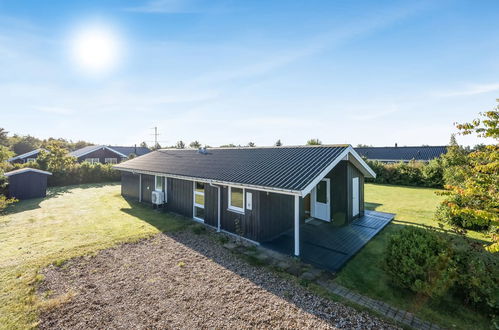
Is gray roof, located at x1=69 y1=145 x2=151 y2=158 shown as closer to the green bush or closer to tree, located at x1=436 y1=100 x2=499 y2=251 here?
the green bush

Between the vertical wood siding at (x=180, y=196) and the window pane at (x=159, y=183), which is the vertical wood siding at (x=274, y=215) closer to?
the vertical wood siding at (x=180, y=196)

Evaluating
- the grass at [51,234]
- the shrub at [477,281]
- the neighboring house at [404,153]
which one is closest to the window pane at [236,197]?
the grass at [51,234]

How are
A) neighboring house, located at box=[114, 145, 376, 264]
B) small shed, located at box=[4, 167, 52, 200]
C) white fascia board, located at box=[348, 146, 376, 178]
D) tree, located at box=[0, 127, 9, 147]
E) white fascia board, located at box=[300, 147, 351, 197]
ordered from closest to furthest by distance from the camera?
white fascia board, located at box=[300, 147, 351, 197] → neighboring house, located at box=[114, 145, 376, 264] → white fascia board, located at box=[348, 146, 376, 178] → small shed, located at box=[4, 167, 52, 200] → tree, located at box=[0, 127, 9, 147]

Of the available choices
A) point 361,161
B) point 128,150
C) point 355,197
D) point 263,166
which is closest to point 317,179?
A: point 263,166

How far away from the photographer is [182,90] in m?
16.2

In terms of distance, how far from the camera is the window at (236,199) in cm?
898

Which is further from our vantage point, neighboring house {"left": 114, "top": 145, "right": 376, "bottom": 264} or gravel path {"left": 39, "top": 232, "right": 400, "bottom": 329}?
neighboring house {"left": 114, "top": 145, "right": 376, "bottom": 264}

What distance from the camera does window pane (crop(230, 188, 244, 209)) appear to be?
9.04 metres

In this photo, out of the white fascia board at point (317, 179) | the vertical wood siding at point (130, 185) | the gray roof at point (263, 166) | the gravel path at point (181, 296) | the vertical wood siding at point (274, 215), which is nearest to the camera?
the gravel path at point (181, 296)

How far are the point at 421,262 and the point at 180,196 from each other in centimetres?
1055

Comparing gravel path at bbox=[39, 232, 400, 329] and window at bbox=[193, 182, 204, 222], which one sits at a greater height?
window at bbox=[193, 182, 204, 222]

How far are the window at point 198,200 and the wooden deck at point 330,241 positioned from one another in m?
4.17

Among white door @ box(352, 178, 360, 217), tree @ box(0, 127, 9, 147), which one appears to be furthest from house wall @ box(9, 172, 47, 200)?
tree @ box(0, 127, 9, 147)

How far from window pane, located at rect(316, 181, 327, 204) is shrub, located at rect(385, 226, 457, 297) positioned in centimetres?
521
